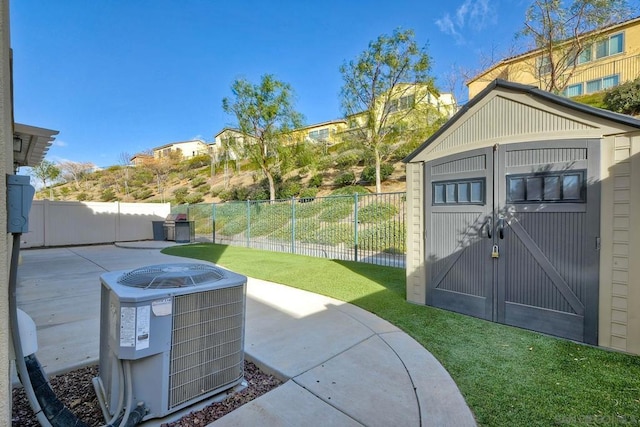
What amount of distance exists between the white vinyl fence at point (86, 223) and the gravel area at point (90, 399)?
12.4 m

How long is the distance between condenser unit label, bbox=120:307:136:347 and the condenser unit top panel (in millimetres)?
66

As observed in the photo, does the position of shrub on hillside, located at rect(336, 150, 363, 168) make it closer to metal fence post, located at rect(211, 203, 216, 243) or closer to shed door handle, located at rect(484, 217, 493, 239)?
metal fence post, located at rect(211, 203, 216, 243)

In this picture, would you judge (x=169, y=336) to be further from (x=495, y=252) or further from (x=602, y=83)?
(x=602, y=83)

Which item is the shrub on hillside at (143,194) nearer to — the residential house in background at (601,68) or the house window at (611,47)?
the residential house in background at (601,68)

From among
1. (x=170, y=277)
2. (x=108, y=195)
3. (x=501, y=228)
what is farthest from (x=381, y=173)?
(x=108, y=195)

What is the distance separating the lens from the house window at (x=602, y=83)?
1742 cm

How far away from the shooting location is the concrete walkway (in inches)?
77.1

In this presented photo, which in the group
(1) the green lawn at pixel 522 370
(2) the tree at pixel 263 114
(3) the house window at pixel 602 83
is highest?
(3) the house window at pixel 602 83

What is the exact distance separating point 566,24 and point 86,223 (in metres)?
20.7

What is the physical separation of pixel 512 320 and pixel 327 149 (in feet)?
77.7

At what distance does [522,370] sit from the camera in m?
2.51

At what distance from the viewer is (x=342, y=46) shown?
46.1 feet

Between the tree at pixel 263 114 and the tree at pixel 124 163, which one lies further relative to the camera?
the tree at pixel 124 163

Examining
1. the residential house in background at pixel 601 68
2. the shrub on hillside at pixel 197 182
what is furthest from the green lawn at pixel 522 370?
the shrub on hillside at pixel 197 182
